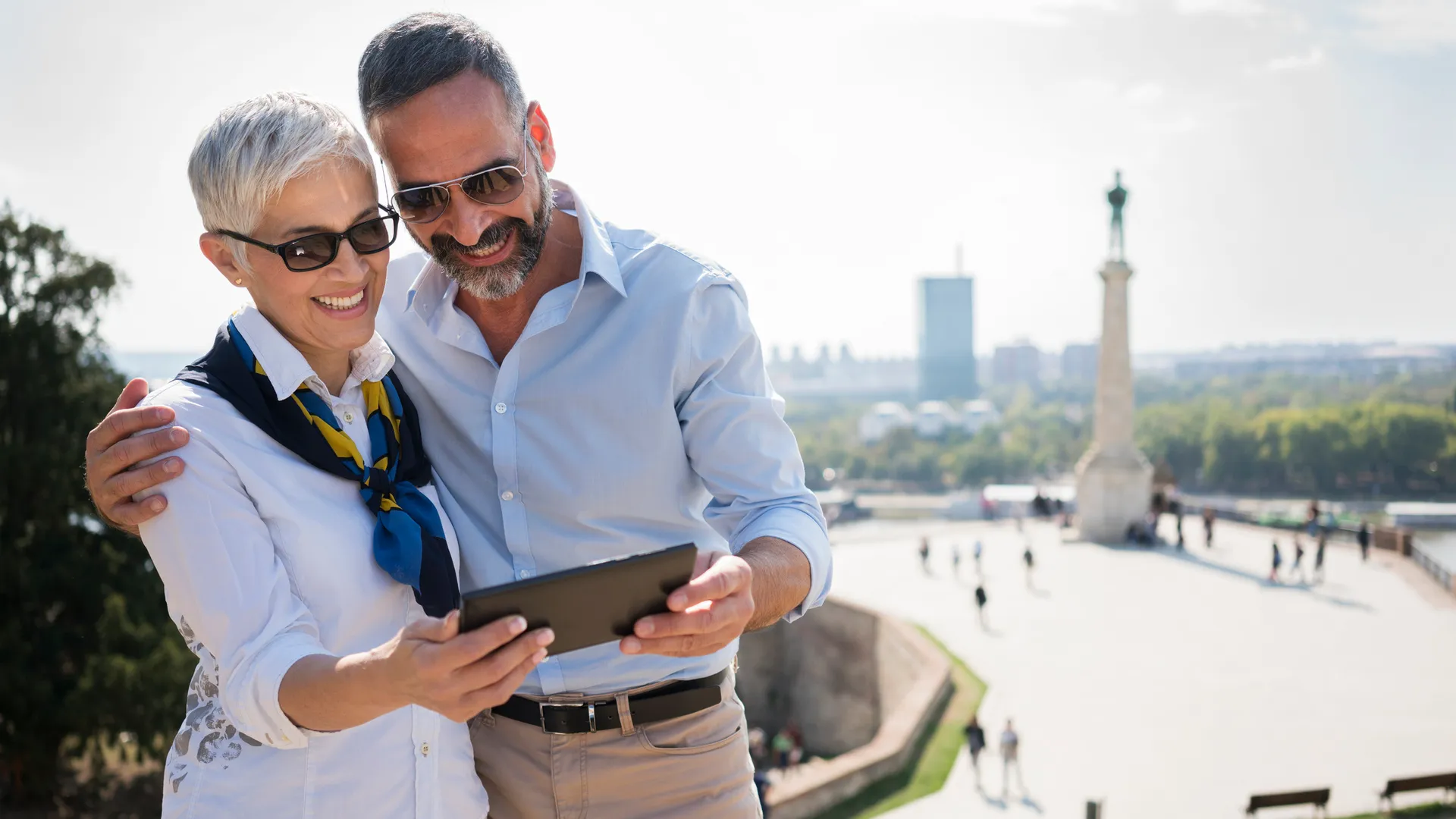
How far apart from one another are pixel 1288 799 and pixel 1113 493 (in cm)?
1702

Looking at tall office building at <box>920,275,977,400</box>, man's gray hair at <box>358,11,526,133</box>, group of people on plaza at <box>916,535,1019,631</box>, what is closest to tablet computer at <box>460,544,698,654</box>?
man's gray hair at <box>358,11,526,133</box>

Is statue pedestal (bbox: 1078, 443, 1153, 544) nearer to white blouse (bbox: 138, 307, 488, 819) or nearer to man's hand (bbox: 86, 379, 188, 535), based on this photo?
white blouse (bbox: 138, 307, 488, 819)

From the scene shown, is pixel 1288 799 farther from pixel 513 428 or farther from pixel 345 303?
pixel 345 303

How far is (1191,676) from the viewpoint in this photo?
49.6 ft

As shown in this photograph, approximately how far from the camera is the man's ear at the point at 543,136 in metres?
2.93

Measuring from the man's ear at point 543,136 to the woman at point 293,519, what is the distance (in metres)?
0.52

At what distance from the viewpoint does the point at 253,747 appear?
226 cm

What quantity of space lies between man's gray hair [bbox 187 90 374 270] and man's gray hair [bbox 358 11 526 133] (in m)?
0.27

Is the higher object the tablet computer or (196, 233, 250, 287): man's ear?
(196, 233, 250, 287): man's ear

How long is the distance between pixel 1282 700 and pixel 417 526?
564 inches

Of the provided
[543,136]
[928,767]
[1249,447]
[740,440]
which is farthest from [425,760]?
[1249,447]

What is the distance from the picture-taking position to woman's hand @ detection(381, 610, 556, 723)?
1694 mm

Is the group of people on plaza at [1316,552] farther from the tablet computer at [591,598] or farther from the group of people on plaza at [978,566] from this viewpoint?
the tablet computer at [591,598]

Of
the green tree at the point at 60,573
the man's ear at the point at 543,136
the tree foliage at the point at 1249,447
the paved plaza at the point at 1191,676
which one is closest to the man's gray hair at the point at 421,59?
the man's ear at the point at 543,136
